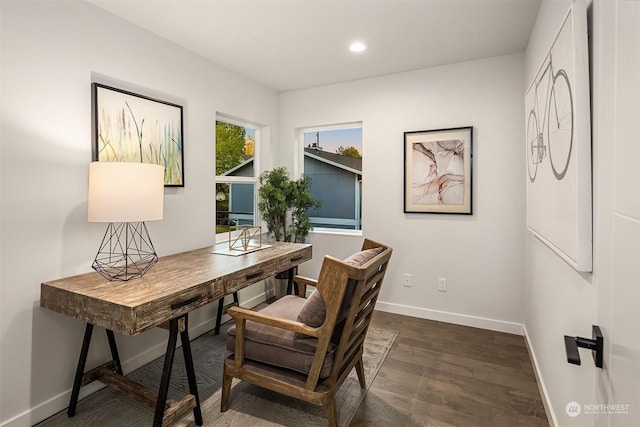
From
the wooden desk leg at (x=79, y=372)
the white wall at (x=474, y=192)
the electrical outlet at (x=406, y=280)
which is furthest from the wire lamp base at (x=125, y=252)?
the electrical outlet at (x=406, y=280)

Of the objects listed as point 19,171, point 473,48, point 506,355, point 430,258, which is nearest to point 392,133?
point 473,48

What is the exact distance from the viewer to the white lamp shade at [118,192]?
1.74m

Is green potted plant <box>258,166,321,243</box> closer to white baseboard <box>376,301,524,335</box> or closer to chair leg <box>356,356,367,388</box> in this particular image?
white baseboard <box>376,301,524,335</box>

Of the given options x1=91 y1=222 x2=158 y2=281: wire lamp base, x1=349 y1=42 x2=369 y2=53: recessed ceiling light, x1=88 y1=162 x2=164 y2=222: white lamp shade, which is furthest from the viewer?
x1=349 y1=42 x2=369 y2=53: recessed ceiling light

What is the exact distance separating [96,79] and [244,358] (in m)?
2.02

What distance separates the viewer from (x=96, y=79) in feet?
7.09

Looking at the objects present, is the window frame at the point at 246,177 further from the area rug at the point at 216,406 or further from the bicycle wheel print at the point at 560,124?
the bicycle wheel print at the point at 560,124

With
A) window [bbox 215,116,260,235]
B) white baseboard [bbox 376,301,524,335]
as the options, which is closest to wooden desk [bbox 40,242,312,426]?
window [bbox 215,116,260,235]

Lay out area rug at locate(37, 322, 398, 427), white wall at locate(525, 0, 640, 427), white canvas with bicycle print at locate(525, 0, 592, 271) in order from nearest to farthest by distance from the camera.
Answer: white wall at locate(525, 0, 640, 427) < white canvas with bicycle print at locate(525, 0, 592, 271) < area rug at locate(37, 322, 398, 427)

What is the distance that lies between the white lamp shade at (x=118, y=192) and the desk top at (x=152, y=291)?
372mm

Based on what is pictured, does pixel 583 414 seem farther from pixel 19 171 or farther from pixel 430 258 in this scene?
pixel 19 171

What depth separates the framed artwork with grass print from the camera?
216 centimetres

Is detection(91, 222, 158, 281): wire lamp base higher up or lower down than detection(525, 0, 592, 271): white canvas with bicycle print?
lower down

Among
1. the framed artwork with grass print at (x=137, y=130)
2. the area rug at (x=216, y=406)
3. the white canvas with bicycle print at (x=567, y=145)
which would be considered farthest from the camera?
the framed artwork with grass print at (x=137, y=130)
